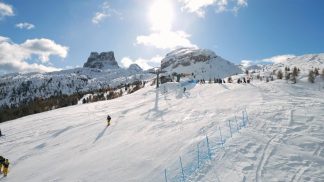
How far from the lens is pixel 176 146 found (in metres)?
22.1

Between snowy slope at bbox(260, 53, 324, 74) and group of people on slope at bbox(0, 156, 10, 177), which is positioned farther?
snowy slope at bbox(260, 53, 324, 74)

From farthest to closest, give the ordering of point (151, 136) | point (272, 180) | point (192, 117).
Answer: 1. point (192, 117)
2. point (151, 136)
3. point (272, 180)

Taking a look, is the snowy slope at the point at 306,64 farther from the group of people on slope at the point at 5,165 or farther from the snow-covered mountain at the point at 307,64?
the group of people on slope at the point at 5,165

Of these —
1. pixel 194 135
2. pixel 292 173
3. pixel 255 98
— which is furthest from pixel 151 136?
pixel 255 98

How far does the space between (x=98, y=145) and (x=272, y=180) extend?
15.6 metres

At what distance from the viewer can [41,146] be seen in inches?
1148

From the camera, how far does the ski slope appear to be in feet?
57.8

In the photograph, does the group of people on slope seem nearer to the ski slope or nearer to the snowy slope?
the ski slope

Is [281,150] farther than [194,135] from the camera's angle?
No

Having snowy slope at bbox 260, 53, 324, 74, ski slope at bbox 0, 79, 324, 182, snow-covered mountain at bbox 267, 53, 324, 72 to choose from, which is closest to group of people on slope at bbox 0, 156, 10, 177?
ski slope at bbox 0, 79, 324, 182

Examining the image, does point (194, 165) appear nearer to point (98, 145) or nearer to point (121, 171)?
point (121, 171)

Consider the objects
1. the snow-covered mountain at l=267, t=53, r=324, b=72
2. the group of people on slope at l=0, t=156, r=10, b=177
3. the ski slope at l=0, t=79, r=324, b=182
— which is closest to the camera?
the ski slope at l=0, t=79, r=324, b=182

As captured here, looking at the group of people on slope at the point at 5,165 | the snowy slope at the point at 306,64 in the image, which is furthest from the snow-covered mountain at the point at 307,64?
the group of people on slope at the point at 5,165

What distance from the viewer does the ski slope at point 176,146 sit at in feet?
57.8
